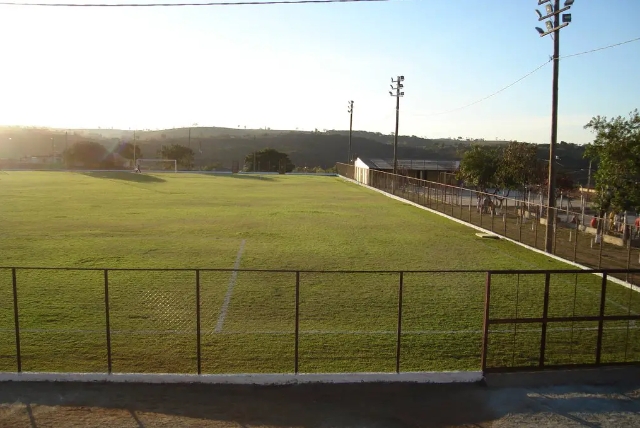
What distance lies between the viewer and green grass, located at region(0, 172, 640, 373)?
36.5 feet

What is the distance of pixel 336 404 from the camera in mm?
8609

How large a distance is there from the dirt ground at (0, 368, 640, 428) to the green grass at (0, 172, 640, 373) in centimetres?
132

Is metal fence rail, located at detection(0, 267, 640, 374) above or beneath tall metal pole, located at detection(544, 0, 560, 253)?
beneath

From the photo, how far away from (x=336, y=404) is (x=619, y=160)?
70.2 feet

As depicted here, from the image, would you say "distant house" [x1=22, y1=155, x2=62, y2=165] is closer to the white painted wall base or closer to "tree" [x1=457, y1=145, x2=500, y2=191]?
"tree" [x1=457, y1=145, x2=500, y2=191]

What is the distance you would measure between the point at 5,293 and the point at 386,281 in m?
10.3

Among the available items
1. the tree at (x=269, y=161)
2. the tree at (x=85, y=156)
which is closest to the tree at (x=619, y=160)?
the tree at (x=269, y=161)

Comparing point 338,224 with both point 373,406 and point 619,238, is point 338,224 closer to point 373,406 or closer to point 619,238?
point 619,238

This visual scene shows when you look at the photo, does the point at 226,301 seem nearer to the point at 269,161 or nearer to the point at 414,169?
the point at 414,169

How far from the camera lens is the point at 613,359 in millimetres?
11211

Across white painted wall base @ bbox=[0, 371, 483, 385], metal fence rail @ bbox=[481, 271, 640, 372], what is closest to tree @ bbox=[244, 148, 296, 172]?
metal fence rail @ bbox=[481, 271, 640, 372]

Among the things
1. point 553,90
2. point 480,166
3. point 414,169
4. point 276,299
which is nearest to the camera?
point 276,299

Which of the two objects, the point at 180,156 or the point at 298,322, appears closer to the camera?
the point at 298,322

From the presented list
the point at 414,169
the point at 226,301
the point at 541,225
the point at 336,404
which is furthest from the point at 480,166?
the point at 336,404
